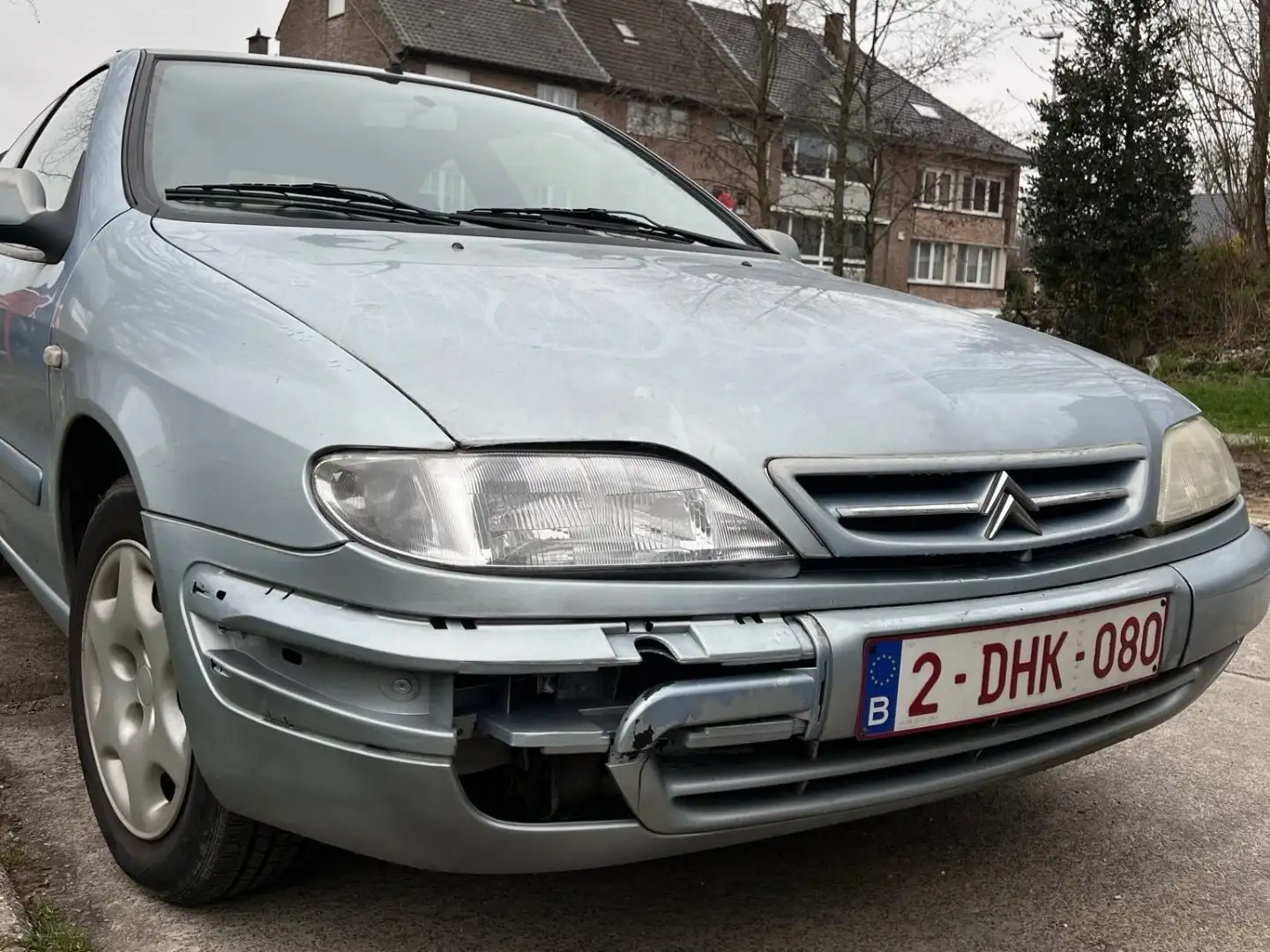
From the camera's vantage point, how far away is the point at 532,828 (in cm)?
141

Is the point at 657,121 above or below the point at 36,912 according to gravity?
above

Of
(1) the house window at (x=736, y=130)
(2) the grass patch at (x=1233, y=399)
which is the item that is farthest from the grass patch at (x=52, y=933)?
(1) the house window at (x=736, y=130)

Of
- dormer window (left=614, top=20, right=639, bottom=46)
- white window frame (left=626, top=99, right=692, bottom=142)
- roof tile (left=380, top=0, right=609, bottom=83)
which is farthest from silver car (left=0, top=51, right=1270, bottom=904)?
dormer window (left=614, top=20, right=639, bottom=46)

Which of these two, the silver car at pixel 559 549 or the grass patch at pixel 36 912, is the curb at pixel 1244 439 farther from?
the grass patch at pixel 36 912

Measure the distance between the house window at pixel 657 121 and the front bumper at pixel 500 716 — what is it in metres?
21.3

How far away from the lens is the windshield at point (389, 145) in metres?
2.45

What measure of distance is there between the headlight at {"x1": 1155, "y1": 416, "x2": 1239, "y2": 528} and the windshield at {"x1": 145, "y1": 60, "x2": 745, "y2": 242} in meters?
1.28

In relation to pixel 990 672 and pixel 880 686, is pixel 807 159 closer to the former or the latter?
pixel 990 672

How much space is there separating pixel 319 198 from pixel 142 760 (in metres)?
1.14

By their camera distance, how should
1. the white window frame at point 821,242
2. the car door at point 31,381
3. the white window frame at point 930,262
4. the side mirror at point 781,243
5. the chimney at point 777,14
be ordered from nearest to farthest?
the car door at point 31,381 → the side mirror at point 781,243 → the chimney at point 777,14 → the white window frame at point 821,242 → the white window frame at point 930,262

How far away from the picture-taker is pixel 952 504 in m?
1.61

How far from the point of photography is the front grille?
1.54 m

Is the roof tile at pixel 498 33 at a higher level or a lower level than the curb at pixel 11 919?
higher

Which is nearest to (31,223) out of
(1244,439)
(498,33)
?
(1244,439)
